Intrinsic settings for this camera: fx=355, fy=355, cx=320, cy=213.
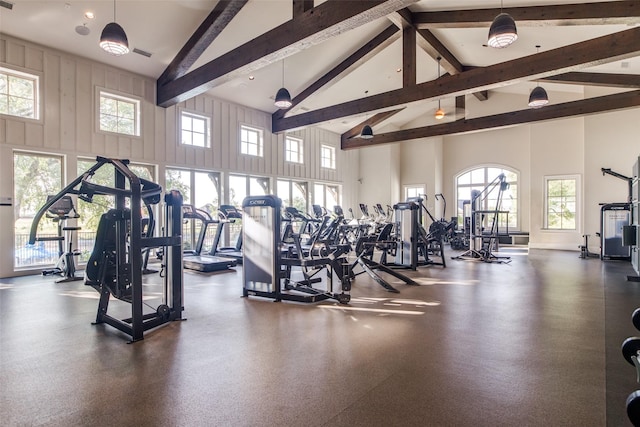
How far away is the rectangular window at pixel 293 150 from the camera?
40.1ft

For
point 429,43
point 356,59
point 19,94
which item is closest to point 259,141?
point 356,59

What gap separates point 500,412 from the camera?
81.4 inches

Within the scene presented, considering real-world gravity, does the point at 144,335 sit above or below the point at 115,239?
below

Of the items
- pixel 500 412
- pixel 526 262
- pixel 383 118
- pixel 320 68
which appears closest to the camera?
pixel 500 412

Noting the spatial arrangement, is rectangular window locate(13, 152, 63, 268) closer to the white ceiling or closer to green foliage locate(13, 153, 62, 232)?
green foliage locate(13, 153, 62, 232)

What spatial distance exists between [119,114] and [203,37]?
2812 mm

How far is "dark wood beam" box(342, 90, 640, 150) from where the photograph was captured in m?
8.61

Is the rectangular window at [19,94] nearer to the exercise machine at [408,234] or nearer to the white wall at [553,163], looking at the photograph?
the exercise machine at [408,234]

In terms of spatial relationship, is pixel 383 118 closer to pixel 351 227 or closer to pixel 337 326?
pixel 351 227

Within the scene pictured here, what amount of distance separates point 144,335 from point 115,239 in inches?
41.0

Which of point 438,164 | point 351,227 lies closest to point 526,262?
point 351,227


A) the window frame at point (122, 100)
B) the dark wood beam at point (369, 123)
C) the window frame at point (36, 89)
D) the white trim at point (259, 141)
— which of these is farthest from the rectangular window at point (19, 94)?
the dark wood beam at point (369, 123)

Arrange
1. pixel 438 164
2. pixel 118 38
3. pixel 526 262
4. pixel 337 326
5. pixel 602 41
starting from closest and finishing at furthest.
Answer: pixel 337 326 < pixel 118 38 < pixel 602 41 < pixel 526 262 < pixel 438 164

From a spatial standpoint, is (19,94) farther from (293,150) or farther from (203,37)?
(293,150)
